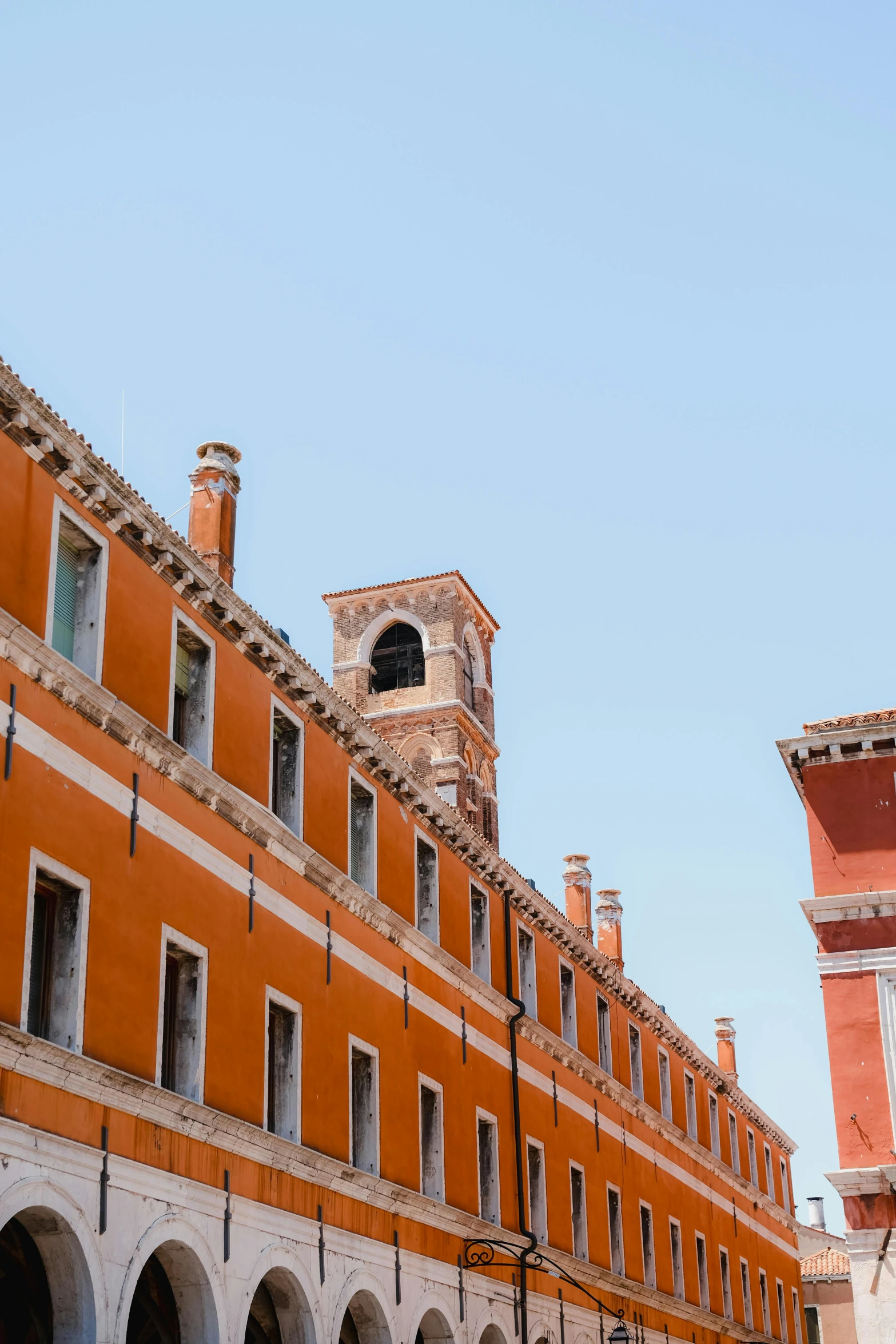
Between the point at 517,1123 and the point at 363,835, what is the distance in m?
6.52

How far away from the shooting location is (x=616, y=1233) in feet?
103

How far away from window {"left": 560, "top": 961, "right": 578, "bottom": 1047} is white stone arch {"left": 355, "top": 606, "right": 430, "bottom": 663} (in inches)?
768

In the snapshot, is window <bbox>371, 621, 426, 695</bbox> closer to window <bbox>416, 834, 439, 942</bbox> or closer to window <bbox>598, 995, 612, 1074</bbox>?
window <bbox>598, 995, 612, 1074</bbox>

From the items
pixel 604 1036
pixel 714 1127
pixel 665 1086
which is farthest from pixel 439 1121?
pixel 714 1127

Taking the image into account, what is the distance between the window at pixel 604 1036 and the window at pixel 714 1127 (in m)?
8.53

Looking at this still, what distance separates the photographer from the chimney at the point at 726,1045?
4822 cm

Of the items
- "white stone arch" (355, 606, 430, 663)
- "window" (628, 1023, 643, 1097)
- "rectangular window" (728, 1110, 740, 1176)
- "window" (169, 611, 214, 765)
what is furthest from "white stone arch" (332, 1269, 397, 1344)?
"white stone arch" (355, 606, 430, 663)

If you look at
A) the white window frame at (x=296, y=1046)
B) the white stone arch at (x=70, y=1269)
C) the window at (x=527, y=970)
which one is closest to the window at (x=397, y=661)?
the window at (x=527, y=970)

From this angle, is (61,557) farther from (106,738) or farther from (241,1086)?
(241,1086)

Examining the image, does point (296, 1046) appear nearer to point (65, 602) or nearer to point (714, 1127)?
point (65, 602)

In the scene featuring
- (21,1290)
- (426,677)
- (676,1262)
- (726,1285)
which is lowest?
(21,1290)

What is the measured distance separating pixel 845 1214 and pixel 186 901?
1288 cm

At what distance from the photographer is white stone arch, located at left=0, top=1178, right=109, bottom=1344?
47.0ft

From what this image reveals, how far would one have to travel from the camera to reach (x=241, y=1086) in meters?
18.0
